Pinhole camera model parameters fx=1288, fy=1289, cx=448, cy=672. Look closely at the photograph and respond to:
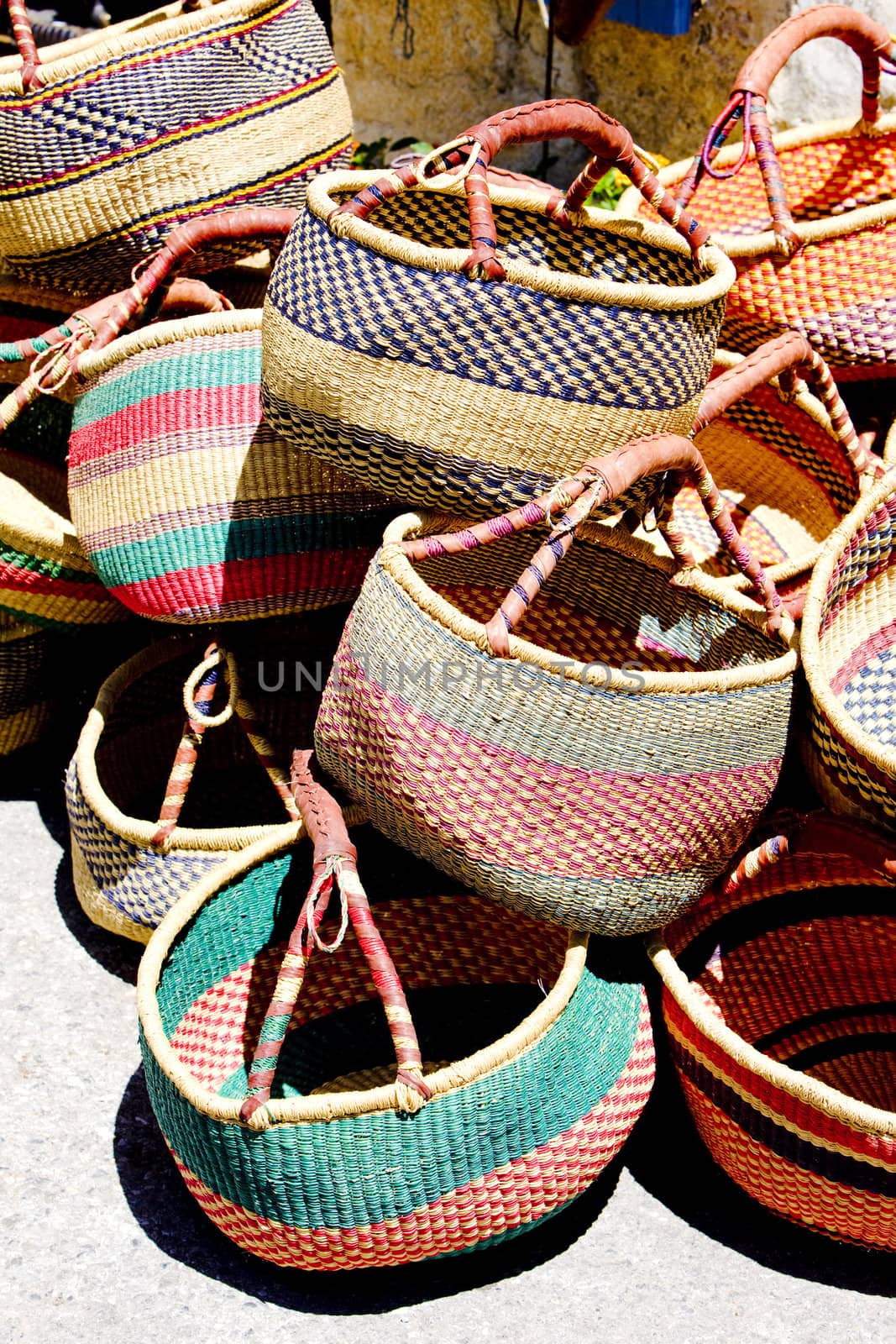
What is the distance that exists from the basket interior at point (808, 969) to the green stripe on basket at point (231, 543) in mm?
729

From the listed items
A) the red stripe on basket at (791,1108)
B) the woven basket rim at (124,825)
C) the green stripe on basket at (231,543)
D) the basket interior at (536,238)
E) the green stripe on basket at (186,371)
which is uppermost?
the basket interior at (536,238)

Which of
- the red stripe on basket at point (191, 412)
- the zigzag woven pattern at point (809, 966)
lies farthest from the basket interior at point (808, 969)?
the red stripe on basket at point (191, 412)

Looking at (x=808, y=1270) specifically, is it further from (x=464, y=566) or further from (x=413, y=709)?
(x=464, y=566)

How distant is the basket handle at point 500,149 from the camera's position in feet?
4.43

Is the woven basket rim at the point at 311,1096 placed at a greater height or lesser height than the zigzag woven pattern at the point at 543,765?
lesser

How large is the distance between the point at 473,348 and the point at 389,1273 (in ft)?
3.36

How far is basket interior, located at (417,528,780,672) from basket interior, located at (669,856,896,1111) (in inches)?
13.9

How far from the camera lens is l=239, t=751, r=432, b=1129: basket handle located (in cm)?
126

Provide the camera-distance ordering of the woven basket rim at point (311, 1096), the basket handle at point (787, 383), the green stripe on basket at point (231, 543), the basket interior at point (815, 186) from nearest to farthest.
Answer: the woven basket rim at point (311, 1096) → the basket handle at point (787, 383) → the green stripe on basket at point (231, 543) → the basket interior at point (815, 186)

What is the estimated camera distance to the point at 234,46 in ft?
6.25

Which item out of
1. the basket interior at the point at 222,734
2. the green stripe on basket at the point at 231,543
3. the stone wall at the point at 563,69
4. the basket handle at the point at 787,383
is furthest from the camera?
the stone wall at the point at 563,69

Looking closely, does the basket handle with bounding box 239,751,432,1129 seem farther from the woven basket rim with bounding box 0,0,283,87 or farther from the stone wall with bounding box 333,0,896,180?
the stone wall with bounding box 333,0,896,180

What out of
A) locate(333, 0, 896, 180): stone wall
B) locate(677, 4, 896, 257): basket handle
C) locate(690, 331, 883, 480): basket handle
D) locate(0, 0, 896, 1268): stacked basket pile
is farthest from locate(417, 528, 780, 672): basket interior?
locate(333, 0, 896, 180): stone wall

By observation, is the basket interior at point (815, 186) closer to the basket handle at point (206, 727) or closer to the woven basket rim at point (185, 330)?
the woven basket rim at point (185, 330)
